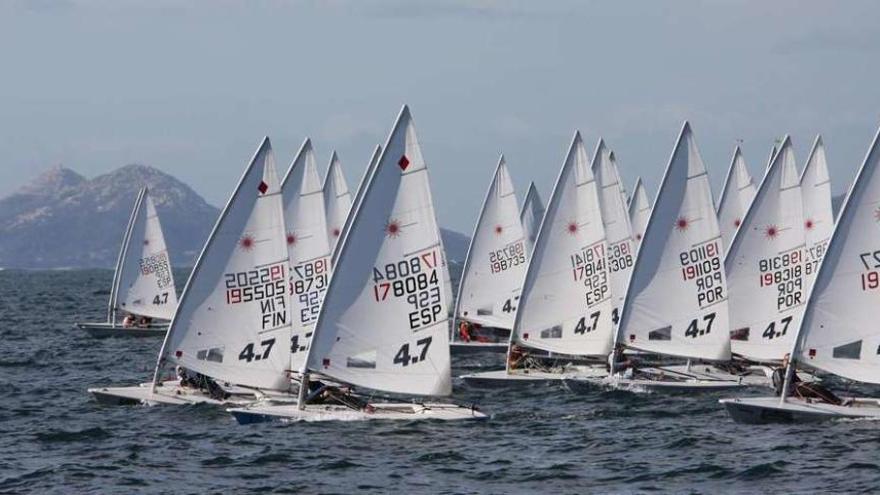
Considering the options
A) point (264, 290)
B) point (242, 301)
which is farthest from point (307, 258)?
point (242, 301)

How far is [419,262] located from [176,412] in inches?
281

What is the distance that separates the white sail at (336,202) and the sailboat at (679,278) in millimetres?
15964

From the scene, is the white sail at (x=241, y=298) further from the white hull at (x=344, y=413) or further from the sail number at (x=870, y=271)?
the sail number at (x=870, y=271)

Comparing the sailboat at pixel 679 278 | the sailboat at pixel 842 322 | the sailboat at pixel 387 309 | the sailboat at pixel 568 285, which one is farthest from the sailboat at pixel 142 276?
the sailboat at pixel 842 322

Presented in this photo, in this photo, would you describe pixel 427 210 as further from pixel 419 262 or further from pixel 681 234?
pixel 681 234

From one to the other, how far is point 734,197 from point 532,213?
1707 centimetres

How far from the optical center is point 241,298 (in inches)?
1679

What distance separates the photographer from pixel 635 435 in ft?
133

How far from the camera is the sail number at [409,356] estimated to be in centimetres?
4072

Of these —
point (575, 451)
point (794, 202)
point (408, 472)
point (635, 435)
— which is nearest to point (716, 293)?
point (794, 202)

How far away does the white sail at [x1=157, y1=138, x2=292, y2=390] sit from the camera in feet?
139

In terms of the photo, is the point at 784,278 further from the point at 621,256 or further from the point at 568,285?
the point at 621,256

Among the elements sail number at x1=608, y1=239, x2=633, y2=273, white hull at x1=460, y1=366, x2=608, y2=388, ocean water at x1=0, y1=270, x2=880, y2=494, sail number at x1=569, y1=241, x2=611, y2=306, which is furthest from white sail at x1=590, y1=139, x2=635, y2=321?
ocean water at x1=0, y1=270, x2=880, y2=494

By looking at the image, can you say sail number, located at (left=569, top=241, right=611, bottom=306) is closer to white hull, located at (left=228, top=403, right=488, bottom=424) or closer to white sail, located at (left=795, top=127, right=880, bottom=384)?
white hull, located at (left=228, top=403, right=488, bottom=424)
